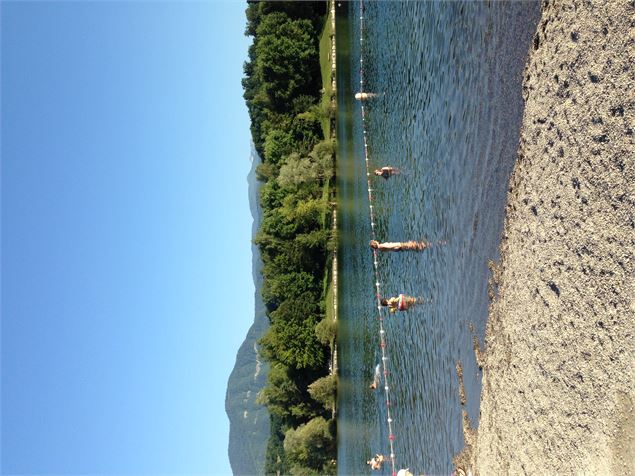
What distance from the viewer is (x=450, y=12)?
1802 centimetres

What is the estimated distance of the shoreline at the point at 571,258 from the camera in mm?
8727

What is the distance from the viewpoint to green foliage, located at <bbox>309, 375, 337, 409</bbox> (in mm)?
44812

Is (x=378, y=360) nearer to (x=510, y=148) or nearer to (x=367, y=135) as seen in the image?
(x=367, y=135)

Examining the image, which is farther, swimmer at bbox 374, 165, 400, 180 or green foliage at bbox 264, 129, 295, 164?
green foliage at bbox 264, 129, 295, 164

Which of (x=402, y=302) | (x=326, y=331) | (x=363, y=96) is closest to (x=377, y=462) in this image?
(x=402, y=302)

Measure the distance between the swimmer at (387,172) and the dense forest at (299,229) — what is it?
16.1 meters

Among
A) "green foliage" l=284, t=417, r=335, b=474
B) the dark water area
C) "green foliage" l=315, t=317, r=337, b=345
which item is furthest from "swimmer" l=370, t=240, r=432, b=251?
"green foliage" l=284, t=417, r=335, b=474

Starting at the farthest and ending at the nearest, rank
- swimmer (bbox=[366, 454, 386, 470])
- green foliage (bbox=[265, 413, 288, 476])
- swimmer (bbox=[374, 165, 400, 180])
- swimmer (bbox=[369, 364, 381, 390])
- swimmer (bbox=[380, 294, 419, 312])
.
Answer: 1. green foliage (bbox=[265, 413, 288, 476])
2. swimmer (bbox=[369, 364, 381, 390])
3. swimmer (bbox=[366, 454, 386, 470])
4. swimmer (bbox=[374, 165, 400, 180])
5. swimmer (bbox=[380, 294, 419, 312])

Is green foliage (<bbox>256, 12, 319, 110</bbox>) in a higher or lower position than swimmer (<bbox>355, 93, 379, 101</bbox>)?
higher

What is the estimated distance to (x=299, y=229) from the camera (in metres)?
49.8

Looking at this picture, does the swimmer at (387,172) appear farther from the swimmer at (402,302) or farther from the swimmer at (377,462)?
the swimmer at (377,462)

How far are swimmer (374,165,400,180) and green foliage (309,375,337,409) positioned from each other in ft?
67.3

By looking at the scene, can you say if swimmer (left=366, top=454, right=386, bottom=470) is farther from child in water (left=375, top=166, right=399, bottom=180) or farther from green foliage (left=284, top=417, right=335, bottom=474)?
green foliage (left=284, top=417, right=335, bottom=474)

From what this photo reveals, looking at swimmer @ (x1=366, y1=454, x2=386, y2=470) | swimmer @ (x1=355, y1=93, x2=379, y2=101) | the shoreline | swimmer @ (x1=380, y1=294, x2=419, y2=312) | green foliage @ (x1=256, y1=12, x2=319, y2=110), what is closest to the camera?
the shoreline
